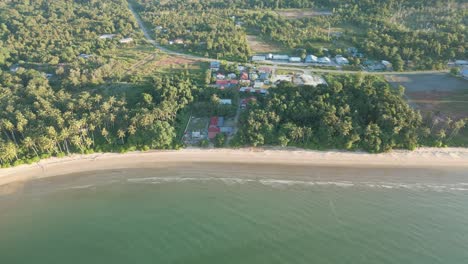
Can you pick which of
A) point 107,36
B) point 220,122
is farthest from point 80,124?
point 107,36

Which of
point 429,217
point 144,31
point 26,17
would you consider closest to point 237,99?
point 429,217

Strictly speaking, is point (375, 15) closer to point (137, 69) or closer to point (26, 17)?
point (137, 69)

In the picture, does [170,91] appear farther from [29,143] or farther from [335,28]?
[335,28]

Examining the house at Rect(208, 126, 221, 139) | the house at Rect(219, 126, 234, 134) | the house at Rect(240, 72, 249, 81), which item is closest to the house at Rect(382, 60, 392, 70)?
the house at Rect(240, 72, 249, 81)

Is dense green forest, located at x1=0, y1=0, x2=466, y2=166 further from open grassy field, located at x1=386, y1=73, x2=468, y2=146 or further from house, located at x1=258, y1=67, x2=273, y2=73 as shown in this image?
house, located at x1=258, y1=67, x2=273, y2=73

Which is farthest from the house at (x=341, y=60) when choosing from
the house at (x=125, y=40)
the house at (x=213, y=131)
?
the house at (x=125, y=40)
